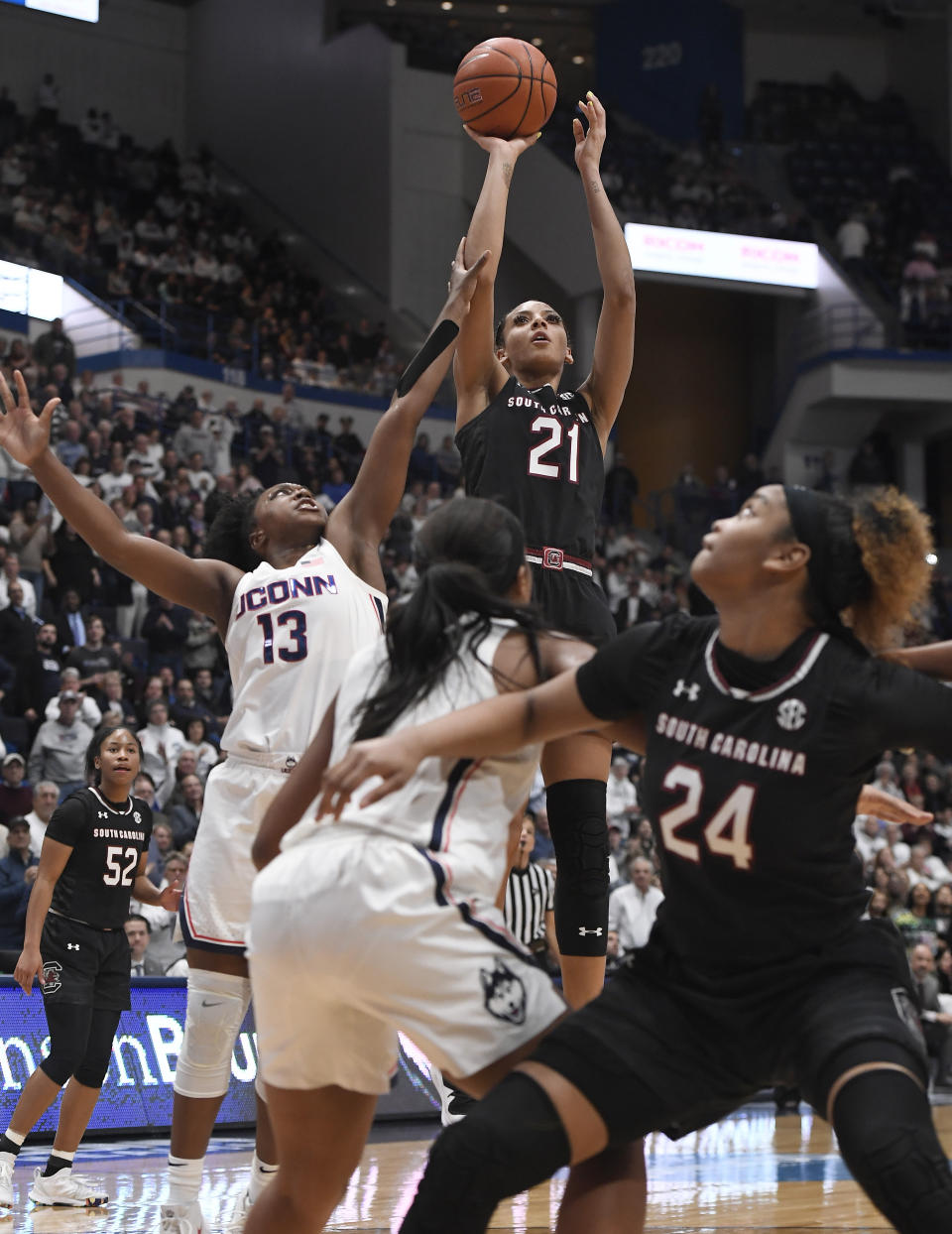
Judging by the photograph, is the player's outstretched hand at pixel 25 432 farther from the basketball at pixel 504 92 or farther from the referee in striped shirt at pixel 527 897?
the referee in striped shirt at pixel 527 897

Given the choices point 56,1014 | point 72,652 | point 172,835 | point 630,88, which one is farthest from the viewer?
point 630,88

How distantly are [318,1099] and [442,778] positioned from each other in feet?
2.32

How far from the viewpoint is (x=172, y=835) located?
11227 mm

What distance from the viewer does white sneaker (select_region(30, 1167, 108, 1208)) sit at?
6148 millimetres

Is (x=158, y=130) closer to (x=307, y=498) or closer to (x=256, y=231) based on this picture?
(x=256, y=231)

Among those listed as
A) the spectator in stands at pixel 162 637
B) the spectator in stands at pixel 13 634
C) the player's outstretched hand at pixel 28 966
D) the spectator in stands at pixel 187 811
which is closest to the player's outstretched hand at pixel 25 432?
the player's outstretched hand at pixel 28 966

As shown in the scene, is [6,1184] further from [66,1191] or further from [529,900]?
[529,900]

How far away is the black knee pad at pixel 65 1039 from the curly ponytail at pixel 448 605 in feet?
14.4

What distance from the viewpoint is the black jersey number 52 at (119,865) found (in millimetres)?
7332

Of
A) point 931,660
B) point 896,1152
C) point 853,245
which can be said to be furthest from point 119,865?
point 853,245

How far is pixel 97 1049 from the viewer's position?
717cm

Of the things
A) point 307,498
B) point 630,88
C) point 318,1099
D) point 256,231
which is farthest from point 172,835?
point 630,88

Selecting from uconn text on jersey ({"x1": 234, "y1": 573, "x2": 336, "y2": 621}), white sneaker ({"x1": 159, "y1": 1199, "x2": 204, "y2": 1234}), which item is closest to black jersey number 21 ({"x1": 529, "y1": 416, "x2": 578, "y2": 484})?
uconn text on jersey ({"x1": 234, "y1": 573, "x2": 336, "y2": 621})

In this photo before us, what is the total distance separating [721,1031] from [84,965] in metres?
4.83
